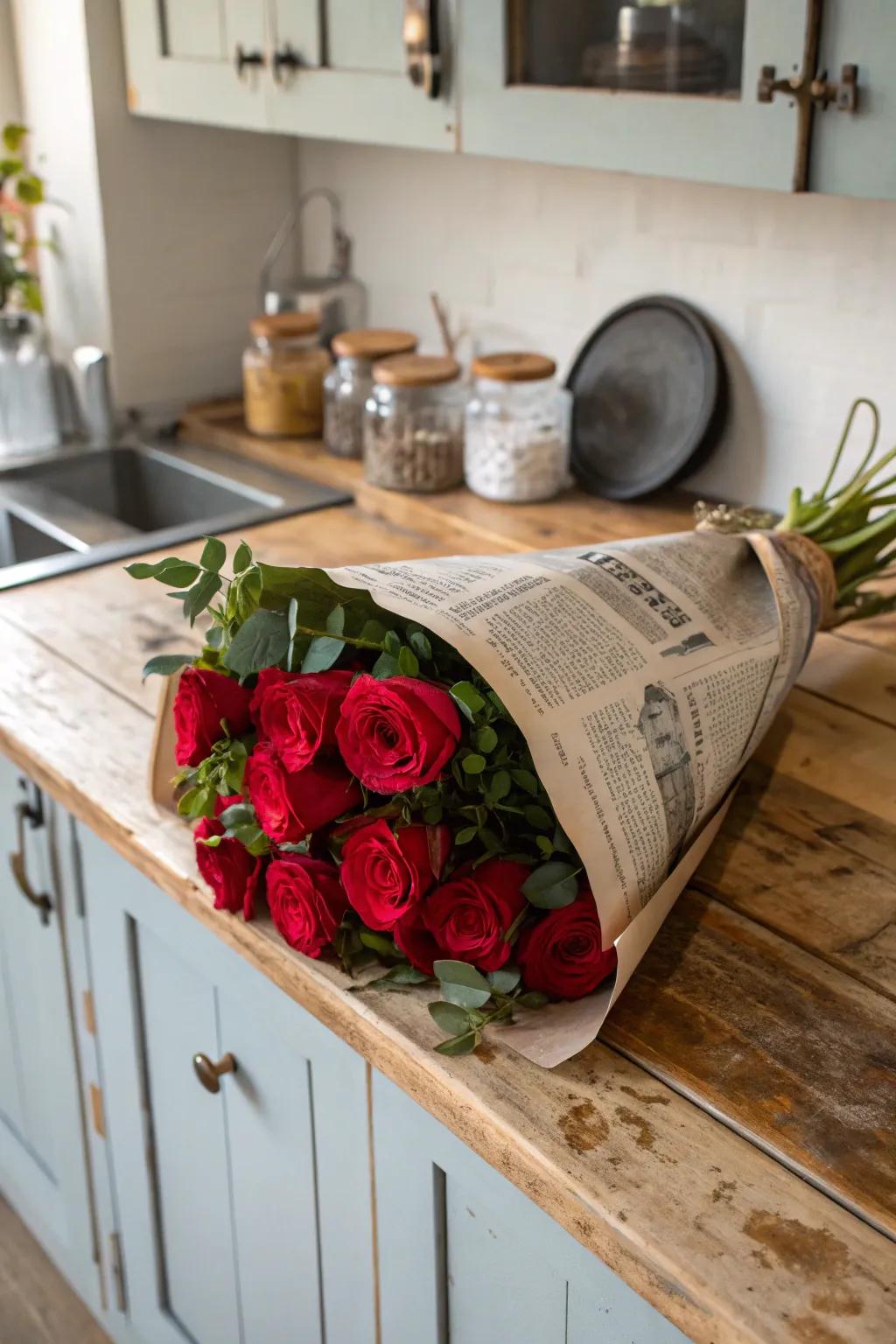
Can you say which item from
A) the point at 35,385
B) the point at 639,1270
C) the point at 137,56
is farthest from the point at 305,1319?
the point at 137,56

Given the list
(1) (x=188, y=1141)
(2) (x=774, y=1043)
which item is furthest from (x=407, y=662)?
(1) (x=188, y=1141)

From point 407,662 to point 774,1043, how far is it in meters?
0.36

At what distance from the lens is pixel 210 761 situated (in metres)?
0.96

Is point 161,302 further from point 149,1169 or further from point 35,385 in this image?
point 149,1169

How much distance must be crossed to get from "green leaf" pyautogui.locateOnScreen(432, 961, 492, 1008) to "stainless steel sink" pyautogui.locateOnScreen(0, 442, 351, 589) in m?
0.97

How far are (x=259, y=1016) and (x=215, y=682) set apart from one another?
317mm

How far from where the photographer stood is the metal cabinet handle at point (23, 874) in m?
1.43

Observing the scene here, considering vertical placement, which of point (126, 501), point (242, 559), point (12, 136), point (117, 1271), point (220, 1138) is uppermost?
point (12, 136)

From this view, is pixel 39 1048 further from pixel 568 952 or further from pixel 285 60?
pixel 285 60

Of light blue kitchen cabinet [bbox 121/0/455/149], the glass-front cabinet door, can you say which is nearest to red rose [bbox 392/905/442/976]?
the glass-front cabinet door

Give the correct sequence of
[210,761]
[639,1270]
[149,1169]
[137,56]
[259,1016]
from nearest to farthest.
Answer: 1. [639,1270]
2. [210,761]
3. [259,1016]
4. [149,1169]
5. [137,56]

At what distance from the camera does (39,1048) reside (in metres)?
1.59

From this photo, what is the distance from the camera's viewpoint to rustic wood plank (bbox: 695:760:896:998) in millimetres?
1005

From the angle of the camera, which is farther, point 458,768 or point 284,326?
point 284,326
